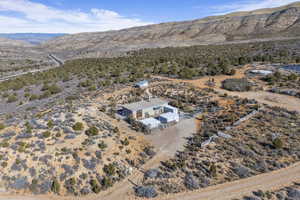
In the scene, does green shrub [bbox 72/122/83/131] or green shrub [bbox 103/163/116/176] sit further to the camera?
A: green shrub [bbox 72/122/83/131]

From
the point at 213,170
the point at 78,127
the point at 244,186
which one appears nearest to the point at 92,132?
the point at 78,127

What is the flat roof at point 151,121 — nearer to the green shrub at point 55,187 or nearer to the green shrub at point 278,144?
the green shrub at point 55,187

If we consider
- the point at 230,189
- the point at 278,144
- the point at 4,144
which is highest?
the point at 278,144

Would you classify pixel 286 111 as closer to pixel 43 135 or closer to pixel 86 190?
pixel 86 190

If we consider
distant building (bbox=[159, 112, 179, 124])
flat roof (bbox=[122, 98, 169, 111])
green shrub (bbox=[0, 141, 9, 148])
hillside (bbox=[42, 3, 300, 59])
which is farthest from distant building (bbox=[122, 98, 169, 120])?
hillside (bbox=[42, 3, 300, 59])

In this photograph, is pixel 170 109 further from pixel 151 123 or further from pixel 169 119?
pixel 151 123

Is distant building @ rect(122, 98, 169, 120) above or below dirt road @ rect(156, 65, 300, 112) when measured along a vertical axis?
below

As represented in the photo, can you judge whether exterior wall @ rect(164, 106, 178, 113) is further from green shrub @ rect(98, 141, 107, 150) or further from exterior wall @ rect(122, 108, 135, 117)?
green shrub @ rect(98, 141, 107, 150)

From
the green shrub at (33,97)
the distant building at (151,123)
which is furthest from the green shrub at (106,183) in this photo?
the green shrub at (33,97)
